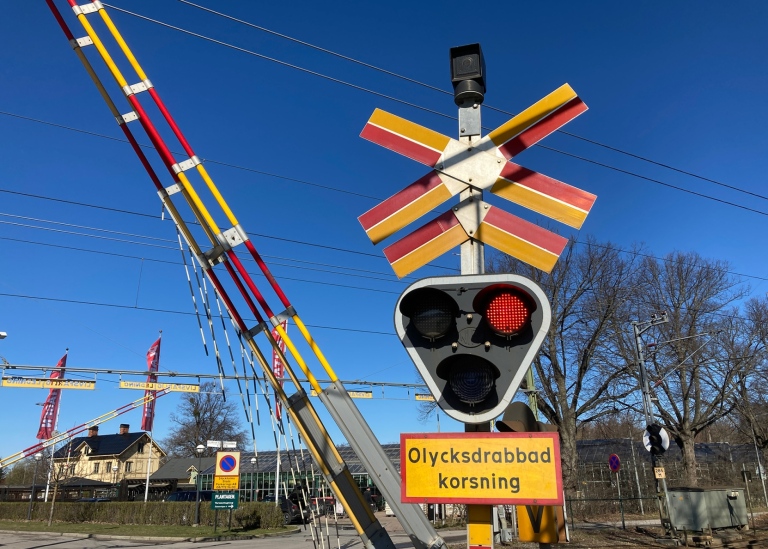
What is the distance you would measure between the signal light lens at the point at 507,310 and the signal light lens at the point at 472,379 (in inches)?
7.8

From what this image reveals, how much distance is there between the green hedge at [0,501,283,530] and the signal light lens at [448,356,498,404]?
24.8 meters

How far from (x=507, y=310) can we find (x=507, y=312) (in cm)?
1

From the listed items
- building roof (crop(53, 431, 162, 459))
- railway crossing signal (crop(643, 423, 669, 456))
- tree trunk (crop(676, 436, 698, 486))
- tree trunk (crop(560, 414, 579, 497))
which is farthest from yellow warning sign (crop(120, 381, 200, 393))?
building roof (crop(53, 431, 162, 459))

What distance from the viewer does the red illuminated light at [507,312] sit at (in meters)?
2.93

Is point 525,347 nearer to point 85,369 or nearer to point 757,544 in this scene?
point 757,544

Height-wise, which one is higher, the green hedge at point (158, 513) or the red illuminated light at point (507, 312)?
the red illuminated light at point (507, 312)

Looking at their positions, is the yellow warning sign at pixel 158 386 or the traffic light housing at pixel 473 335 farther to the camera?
the yellow warning sign at pixel 158 386

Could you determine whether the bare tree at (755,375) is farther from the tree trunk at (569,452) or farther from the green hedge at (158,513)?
the green hedge at (158,513)

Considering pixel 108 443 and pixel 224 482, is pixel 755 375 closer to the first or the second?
pixel 224 482

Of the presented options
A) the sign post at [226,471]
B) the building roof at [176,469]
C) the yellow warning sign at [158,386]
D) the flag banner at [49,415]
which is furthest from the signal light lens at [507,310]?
the building roof at [176,469]

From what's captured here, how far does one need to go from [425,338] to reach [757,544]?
754 inches

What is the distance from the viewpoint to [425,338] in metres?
3.06

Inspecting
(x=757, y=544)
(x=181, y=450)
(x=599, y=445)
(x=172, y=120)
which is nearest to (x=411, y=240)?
(x=172, y=120)

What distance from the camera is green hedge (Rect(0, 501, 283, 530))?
2569cm
